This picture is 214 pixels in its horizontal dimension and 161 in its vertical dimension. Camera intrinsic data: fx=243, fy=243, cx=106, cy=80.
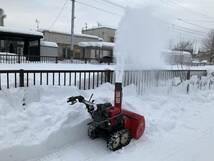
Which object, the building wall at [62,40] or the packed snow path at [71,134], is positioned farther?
the building wall at [62,40]

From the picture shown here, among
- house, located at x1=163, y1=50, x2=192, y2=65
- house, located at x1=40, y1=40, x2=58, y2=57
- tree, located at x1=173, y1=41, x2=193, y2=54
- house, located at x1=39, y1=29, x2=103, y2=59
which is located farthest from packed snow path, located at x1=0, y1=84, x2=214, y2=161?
house, located at x1=39, y1=29, x2=103, y2=59

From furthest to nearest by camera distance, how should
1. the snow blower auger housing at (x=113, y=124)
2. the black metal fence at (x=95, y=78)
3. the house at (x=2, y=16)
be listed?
the house at (x=2, y=16) < the black metal fence at (x=95, y=78) < the snow blower auger housing at (x=113, y=124)

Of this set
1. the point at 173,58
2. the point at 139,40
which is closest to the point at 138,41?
the point at 139,40

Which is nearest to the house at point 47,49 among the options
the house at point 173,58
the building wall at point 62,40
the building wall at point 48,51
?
the building wall at point 48,51

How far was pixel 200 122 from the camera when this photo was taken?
249 inches

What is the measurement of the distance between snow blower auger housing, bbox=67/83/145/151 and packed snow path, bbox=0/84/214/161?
16cm

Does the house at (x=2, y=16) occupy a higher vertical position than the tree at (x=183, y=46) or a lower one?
higher

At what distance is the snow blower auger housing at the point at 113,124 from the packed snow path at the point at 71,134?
0.54ft

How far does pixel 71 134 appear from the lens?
471 cm

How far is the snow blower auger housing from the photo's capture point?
14.2 ft

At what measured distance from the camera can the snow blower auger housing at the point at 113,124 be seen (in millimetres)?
4340

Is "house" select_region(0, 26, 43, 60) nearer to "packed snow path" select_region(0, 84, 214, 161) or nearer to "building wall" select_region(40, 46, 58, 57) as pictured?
"building wall" select_region(40, 46, 58, 57)

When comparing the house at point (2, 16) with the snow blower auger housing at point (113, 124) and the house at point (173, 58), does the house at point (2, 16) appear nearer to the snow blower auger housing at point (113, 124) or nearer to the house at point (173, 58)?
the house at point (173, 58)

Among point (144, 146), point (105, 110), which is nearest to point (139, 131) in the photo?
point (144, 146)
